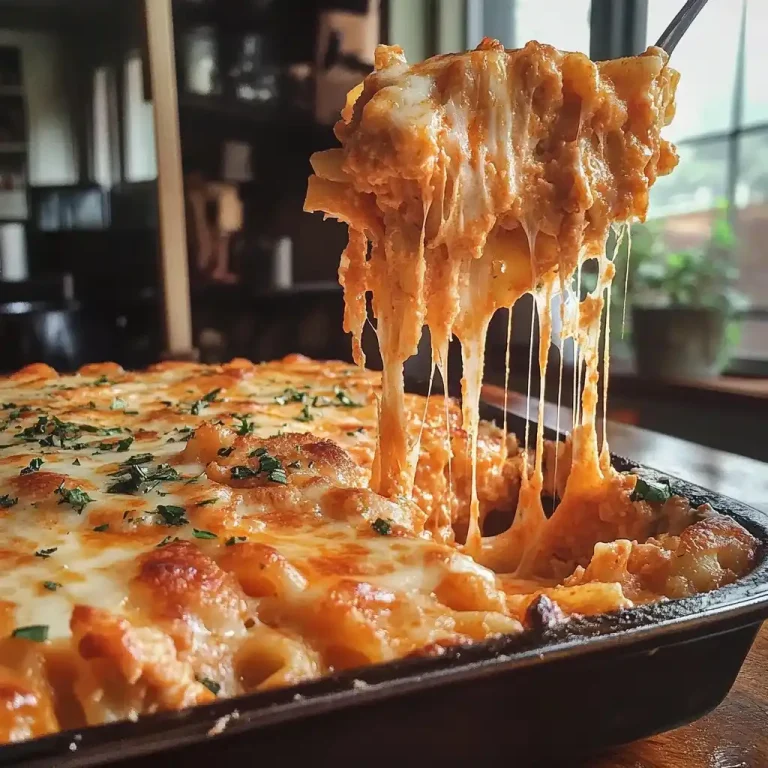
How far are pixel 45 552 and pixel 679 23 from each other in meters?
1.20

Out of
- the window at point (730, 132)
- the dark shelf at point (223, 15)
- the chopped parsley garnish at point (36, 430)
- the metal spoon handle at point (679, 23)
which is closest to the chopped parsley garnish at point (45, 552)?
the chopped parsley garnish at point (36, 430)

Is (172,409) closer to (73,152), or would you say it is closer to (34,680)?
(34,680)

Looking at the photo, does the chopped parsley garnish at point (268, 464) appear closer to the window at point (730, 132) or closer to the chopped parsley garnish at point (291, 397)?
the chopped parsley garnish at point (291, 397)

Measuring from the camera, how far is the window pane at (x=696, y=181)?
397 centimetres

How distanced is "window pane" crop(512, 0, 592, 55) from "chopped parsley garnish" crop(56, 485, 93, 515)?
3.46 metres

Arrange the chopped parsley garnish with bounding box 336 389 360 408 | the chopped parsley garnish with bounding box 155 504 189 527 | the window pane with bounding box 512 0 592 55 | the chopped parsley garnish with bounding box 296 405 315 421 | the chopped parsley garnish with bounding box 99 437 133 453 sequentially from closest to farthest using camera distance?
1. the chopped parsley garnish with bounding box 155 504 189 527
2. the chopped parsley garnish with bounding box 99 437 133 453
3. the chopped parsley garnish with bounding box 296 405 315 421
4. the chopped parsley garnish with bounding box 336 389 360 408
5. the window pane with bounding box 512 0 592 55

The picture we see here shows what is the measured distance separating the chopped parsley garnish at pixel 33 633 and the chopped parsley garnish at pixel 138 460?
1.79 feet

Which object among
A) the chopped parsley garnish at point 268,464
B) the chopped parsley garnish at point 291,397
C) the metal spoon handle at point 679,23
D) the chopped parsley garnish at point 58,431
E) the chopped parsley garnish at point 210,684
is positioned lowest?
the chopped parsley garnish at point 210,684

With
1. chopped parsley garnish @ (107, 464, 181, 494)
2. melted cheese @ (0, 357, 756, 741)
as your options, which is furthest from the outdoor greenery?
chopped parsley garnish @ (107, 464, 181, 494)

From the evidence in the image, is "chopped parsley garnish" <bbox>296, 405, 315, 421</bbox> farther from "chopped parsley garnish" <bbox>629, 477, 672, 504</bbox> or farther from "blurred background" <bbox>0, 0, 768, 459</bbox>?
"blurred background" <bbox>0, 0, 768, 459</bbox>

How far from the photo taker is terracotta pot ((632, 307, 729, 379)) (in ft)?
12.4

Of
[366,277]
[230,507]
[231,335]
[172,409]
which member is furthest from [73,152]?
[230,507]

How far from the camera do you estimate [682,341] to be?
3.82 metres

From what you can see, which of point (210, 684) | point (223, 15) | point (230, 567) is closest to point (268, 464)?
point (230, 567)
